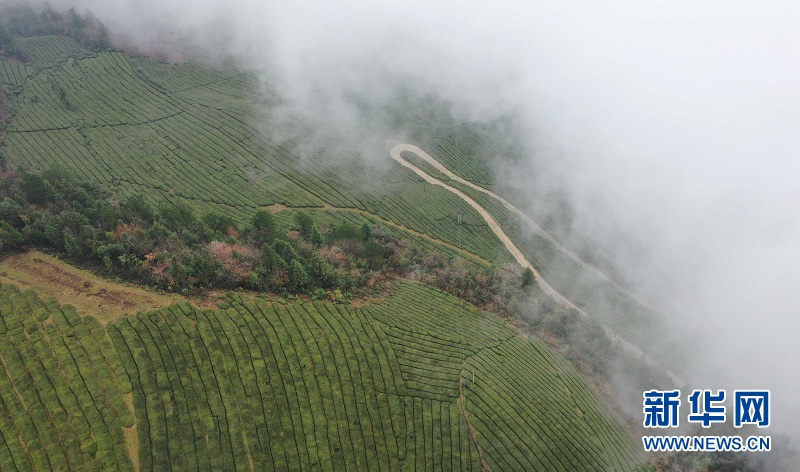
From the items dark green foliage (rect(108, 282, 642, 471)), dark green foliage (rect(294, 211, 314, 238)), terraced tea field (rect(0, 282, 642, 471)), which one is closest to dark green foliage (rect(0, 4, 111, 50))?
dark green foliage (rect(294, 211, 314, 238))

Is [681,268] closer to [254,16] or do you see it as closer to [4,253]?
[4,253]

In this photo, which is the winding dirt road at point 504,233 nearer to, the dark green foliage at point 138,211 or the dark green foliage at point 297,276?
the dark green foliage at point 297,276

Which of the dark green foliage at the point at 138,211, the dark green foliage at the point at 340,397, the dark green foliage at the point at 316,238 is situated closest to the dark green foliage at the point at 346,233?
the dark green foliage at the point at 316,238

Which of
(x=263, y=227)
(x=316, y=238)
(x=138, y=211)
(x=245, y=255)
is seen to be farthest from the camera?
(x=316, y=238)

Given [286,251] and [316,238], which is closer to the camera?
[286,251]

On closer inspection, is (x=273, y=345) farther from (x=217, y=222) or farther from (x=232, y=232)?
(x=217, y=222)

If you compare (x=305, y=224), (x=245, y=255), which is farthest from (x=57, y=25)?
(x=245, y=255)
